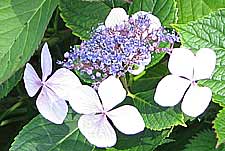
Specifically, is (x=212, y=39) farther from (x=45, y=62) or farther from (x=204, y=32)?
(x=45, y=62)

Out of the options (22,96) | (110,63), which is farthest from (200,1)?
(22,96)

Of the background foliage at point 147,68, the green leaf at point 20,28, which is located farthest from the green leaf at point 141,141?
the green leaf at point 20,28

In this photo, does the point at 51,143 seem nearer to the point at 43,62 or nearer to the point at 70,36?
the point at 43,62

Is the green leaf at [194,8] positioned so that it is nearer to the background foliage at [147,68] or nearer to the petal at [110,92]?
the background foliage at [147,68]

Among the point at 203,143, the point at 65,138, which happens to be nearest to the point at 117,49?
the point at 65,138

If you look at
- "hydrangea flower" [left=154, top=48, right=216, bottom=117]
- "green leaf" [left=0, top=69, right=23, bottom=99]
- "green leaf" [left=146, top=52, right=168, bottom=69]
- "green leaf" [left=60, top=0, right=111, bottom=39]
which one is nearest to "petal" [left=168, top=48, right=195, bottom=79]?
"hydrangea flower" [left=154, top=48, right=216, bottom=117]

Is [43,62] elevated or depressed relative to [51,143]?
elevated
